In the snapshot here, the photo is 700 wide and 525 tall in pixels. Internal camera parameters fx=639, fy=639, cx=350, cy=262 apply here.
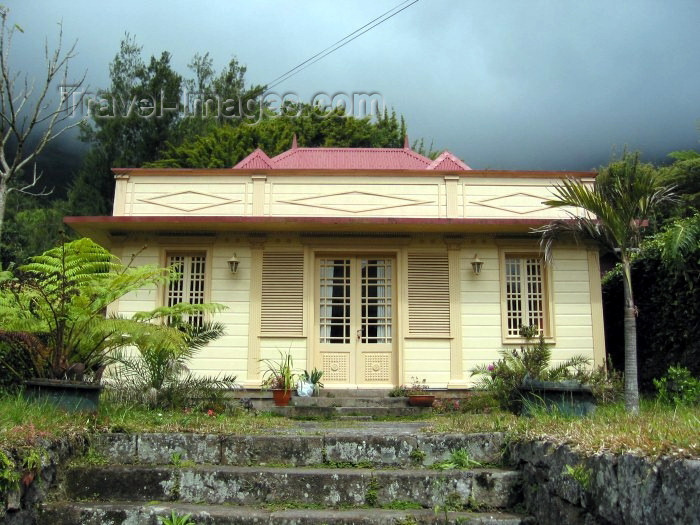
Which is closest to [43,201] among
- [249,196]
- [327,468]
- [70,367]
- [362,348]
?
[249,196]

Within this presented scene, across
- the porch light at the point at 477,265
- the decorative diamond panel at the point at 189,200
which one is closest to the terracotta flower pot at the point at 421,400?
the porch light at the point at 477,265

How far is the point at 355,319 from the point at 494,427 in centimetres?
576

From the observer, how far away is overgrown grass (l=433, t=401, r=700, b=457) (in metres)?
2.76

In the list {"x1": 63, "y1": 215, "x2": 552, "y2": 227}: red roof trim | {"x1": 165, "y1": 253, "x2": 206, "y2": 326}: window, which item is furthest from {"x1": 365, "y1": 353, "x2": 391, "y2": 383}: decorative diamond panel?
{"x1": 165, "y1": 253, "x2": 206, "y2": 326}: window

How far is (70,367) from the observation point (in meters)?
5.38

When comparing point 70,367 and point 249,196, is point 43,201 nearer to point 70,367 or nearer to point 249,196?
point 249,196

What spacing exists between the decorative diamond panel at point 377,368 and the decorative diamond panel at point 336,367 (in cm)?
32

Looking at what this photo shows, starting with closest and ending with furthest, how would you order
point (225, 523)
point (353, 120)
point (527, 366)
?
point (225, 523)
point (527, 366)
point (353, 120)

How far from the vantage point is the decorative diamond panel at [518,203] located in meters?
10.6

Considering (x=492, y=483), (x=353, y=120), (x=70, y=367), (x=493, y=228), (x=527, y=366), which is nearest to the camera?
(x=492, y=483)

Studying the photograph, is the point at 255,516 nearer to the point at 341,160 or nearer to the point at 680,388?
the point at 680,388

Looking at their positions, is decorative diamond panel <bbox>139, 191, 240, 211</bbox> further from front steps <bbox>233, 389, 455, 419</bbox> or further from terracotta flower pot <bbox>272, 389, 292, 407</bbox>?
terracotta flower pot <bbox>272, 389, 292, 407</bbox>

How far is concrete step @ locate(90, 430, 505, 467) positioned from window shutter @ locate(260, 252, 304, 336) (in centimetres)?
555

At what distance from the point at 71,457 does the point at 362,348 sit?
6410 mm
